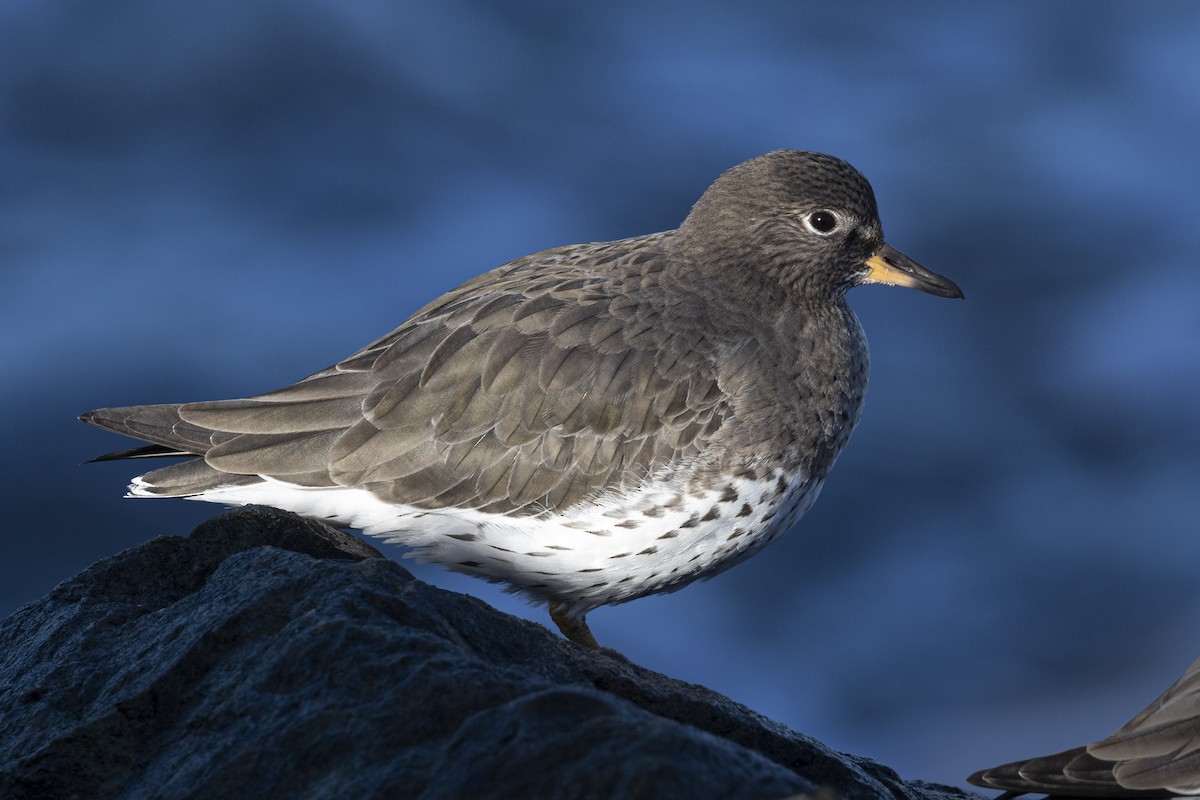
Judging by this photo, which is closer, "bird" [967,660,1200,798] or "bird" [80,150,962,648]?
"bird" [967,660,1200,798]

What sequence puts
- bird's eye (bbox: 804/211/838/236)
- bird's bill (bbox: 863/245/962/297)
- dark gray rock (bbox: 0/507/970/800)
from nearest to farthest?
dark gray rock (bbox: 0/507/970/800) → bird's eye (bbox: 804/211/838/236) → bird's bill (bbox: 863/245/962/297)

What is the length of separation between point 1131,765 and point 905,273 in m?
3.11

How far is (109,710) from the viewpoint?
11.8ft

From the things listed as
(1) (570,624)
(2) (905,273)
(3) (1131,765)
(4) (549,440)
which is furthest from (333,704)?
(2) (905,273)

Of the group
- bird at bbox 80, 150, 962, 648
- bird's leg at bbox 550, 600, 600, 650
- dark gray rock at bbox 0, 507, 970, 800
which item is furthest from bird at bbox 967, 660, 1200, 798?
bird's leg at bbox 550, 600, 600, 650

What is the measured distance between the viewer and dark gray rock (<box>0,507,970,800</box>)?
8.93ft

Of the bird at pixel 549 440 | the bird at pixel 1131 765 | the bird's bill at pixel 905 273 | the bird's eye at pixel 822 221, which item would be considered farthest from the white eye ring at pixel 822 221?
the bird at pixel 1131 765

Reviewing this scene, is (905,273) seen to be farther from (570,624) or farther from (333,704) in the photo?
(333,704)

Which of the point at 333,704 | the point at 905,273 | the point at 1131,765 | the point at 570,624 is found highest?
the point at 905,273

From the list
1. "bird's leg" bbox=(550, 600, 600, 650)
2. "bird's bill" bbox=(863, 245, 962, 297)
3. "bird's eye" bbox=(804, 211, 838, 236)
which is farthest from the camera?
"bird's bill" bbox=(863, 245, 962, 297)

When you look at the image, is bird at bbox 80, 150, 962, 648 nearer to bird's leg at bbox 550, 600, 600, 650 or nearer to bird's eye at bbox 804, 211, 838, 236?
bird's leg at bbox 550, 600, 600, 650

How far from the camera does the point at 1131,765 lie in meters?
3.88

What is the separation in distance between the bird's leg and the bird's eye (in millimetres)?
2201

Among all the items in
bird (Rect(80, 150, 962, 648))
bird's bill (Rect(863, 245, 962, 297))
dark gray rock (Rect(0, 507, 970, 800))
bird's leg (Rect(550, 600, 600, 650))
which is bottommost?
dark gray rock (Rect(0, 507, 970, 800))
